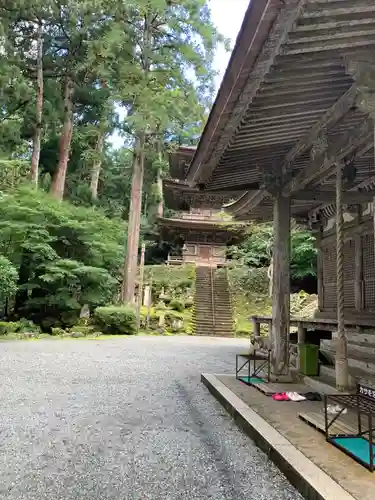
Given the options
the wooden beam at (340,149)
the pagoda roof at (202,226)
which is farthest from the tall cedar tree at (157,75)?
the wooden beam at (340,149)

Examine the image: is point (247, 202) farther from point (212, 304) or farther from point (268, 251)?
point (268, 251)

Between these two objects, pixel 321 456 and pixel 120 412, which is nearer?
pixel 321 456

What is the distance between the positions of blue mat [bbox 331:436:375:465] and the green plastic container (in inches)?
104

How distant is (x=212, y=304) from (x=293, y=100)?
57.0ft

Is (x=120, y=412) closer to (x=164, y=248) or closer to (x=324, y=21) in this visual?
(x=324, y=21)

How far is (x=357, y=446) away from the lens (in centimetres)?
291

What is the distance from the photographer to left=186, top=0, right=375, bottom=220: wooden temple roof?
8.08 ft

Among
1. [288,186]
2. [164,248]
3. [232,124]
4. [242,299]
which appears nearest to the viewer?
[232,124]

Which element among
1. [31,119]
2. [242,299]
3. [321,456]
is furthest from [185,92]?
[321,456]

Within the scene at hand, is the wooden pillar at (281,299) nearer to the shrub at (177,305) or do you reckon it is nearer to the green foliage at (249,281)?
the shrub at (177,305)

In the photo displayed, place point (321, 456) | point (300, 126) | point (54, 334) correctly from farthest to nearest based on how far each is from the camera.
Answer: point (54, 334) → point (300, 126) → point (321, 456)

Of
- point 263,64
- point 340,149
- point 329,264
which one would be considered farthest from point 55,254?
point 263,64

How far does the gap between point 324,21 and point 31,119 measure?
1997 centimetres

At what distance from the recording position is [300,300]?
20.7 m
